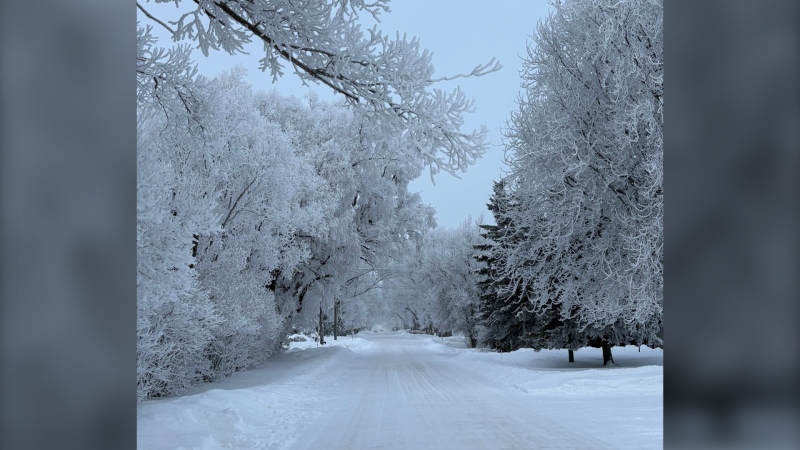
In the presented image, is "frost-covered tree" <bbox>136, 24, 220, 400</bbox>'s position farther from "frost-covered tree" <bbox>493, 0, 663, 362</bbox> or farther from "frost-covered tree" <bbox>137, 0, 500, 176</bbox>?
"frost-covered tree" <bbox>493, 0, 663, 362</bbox>

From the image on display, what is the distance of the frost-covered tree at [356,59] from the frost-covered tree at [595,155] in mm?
6366

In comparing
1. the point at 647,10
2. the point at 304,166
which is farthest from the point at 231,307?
the point at 647,10

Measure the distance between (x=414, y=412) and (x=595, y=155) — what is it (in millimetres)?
6076

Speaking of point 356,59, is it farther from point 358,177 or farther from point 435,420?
point 358,177

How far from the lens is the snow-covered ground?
862 centimetres

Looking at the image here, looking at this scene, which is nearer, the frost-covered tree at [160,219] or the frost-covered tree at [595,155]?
the frost-covered tree at [160,219]

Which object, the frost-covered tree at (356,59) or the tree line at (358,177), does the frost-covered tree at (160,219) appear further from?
the frost-covered tree at (356,59)

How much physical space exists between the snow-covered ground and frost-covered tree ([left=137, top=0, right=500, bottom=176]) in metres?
4.72

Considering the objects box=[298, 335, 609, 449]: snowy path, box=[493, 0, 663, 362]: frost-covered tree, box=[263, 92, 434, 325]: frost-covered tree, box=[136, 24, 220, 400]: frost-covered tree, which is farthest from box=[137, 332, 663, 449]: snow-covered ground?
box=[263, 92, 434, 325]: frost-covered tree

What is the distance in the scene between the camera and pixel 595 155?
12352 millimetres

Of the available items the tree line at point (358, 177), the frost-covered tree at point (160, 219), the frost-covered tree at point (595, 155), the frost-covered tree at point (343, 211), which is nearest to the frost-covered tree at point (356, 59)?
the tree line at point (358, 177)

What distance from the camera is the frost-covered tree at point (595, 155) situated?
11438 mm

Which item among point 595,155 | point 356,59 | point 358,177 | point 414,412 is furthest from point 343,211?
point 356,59

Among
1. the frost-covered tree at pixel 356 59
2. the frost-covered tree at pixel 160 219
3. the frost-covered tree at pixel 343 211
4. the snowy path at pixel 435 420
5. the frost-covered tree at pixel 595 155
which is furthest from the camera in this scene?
the frost-covered tree at pixel 343 211
